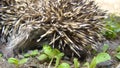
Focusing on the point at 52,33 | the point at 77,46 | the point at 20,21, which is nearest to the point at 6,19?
A: the point at 20,21

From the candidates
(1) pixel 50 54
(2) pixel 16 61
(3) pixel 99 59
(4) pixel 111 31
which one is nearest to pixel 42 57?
(1) pixel 50 54

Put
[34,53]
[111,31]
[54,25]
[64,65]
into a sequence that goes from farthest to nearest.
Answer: [111,31], [34,53], [54,25], [64,65]

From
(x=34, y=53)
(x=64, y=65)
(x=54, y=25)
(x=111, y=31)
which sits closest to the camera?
(x=64, y=65)

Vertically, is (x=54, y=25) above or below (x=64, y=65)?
A: above

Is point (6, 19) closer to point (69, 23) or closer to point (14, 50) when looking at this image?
point (14, 50)

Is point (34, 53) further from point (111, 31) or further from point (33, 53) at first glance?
point (111, 31)

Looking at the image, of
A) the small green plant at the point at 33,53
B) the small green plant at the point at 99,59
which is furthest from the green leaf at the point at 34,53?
the small green plant at the point at 99,59

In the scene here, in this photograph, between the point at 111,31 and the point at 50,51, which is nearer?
the point at 50,51

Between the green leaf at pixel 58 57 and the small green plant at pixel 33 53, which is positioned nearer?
the green leaf at pixel 58 57

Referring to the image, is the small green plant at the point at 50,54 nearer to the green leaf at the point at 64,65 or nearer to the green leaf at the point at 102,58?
the green leaf at the point at 64,65
